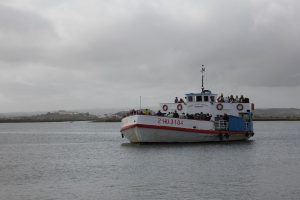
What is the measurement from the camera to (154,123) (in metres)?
49.1

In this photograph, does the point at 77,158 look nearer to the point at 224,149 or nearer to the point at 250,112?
the point at 224,149

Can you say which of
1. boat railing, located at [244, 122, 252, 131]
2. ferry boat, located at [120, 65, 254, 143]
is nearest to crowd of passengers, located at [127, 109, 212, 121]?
ferry boat, located at [120, 65, 254, 143]

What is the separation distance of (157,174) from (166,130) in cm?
1636

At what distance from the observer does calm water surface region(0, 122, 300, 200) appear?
27.4 metres

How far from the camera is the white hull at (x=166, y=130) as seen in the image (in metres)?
49.3

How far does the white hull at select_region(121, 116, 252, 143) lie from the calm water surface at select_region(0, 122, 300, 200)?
787 millimetres

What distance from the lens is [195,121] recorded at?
167ft

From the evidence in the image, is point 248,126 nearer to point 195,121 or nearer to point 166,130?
point 195,121

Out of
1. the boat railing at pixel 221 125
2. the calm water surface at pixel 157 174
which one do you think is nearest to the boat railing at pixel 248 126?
the boat railing at pixel 221 125

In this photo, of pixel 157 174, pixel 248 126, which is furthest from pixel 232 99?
pixel 157 174

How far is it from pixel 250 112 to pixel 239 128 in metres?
2.11

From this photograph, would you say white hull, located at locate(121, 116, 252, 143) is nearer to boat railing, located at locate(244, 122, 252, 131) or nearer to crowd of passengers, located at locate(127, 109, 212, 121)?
crowd of passengers, located at locate(127, 109, 212, 121)

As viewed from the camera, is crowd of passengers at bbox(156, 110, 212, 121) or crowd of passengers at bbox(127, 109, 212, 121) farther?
crowd of passengers at bbox(156, 110, 212, 121)

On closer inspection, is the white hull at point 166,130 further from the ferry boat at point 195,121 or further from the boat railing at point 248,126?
the boat railing at point 248,126
